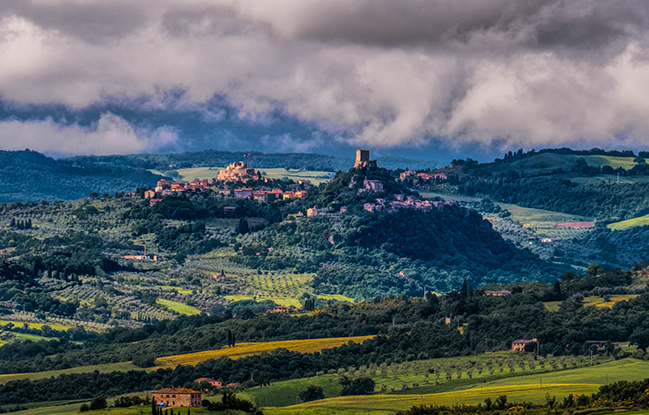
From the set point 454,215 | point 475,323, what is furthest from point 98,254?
point 475,323

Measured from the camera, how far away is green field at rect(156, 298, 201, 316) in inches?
5291

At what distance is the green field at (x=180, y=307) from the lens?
5291 inches

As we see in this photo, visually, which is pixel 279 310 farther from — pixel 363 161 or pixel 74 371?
pixel 363 161

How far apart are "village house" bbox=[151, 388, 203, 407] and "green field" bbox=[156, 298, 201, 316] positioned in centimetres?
6017

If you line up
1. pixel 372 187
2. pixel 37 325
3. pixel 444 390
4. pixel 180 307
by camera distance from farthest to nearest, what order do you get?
pixel 372 187 → pixel 180 307 → pixel 37 325 → pixel 444 390

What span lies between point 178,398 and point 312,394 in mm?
12649

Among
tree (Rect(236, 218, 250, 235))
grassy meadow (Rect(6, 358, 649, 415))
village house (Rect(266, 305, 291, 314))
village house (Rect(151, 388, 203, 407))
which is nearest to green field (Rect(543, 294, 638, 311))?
grassy meadow (Rect(6, 358, 649, 415))

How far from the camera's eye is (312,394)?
80812 mm

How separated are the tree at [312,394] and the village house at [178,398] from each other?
1001 centimetres

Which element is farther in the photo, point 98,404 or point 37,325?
point 37,325

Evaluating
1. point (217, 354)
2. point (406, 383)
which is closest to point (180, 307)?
→ point (217, 354)

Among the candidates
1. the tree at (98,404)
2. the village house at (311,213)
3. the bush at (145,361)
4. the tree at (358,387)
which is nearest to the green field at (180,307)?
the bush at (145,361)

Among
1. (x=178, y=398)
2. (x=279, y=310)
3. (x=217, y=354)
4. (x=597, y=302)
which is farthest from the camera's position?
(x=279, y=310)

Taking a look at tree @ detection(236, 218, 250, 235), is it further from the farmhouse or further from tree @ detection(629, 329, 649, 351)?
tree @ detection(629, 329, 649, 351)
